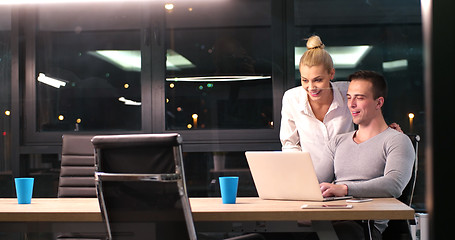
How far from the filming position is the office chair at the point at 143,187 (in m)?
1.95

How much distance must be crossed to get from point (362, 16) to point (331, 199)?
2433 millimetres

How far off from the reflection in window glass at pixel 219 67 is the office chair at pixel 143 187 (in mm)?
2609

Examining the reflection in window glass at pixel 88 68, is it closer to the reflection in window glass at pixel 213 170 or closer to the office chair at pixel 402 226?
the reflection in window glass at pixel 213 170

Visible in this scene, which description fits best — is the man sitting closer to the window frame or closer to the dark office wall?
the window frame

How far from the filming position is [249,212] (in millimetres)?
2186

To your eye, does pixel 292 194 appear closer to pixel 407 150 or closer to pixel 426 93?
pixel 407 150

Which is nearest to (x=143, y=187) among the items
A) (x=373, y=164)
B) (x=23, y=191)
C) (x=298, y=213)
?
(x=298, y=213)

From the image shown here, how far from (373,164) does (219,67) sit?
7.02 ft

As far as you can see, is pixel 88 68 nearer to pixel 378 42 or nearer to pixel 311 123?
pixel 311 123

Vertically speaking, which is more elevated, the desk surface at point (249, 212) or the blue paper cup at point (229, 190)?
the blue paper cup at point (229, 190)

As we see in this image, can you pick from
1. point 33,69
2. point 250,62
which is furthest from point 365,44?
point 33,69

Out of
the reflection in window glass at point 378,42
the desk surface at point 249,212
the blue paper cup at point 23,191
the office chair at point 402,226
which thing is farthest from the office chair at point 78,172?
the reflection in window glass at point 378,42

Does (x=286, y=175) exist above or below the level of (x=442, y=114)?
below

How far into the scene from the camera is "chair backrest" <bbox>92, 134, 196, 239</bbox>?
6.38 feet
